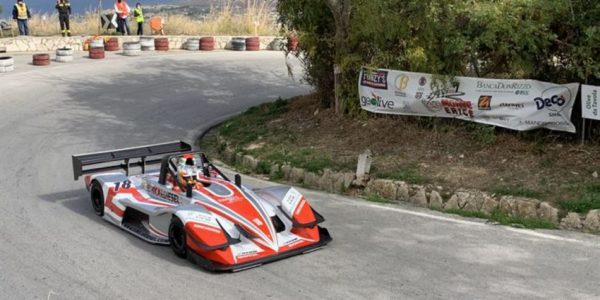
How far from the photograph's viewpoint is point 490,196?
9750 millimetres

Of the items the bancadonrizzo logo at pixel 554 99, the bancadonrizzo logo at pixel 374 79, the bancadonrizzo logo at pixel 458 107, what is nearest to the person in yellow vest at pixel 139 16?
the bancadonrizzo logo at pixel 374 79

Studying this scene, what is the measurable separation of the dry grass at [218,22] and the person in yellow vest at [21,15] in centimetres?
246

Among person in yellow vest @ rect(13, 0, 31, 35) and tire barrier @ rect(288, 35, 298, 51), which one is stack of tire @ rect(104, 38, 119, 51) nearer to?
person in yellow vest @ rect(13, 0, 31, 35)

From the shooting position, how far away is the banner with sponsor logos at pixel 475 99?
10.9m

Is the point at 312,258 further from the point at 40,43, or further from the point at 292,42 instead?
the point at 40,43

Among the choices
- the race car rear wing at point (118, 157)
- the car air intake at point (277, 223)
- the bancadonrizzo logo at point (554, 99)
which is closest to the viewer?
the car air intake at point (277, 223)

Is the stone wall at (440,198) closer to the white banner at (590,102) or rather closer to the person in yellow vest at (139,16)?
the white banner at (590,102)

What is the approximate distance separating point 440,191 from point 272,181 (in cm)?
318

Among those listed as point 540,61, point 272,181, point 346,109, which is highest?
point 540,61

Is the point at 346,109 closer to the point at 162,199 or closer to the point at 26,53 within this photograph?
the point at 162,199

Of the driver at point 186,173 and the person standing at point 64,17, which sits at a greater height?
the person standing at point 64,17

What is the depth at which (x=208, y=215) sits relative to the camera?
7895mm

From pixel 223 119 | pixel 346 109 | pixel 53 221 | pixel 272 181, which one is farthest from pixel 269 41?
pixel 53 221

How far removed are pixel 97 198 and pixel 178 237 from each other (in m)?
2.46
